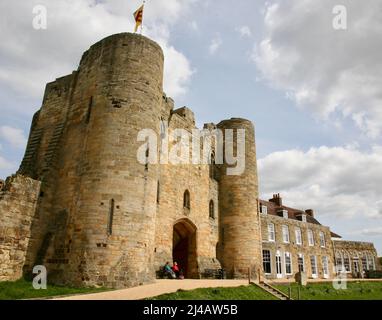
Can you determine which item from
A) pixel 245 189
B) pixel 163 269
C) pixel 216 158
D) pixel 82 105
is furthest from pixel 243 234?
pixel 82 105

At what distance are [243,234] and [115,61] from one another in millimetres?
12188

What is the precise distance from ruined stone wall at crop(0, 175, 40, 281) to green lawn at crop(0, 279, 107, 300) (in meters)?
0.59

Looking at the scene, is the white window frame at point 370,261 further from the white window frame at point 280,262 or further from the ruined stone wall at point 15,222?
the ruined stone wall at point 15,222

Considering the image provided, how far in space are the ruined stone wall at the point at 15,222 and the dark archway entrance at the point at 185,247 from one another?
7.64 metres

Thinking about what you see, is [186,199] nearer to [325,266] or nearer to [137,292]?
[137,292]

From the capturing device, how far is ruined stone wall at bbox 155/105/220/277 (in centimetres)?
1591

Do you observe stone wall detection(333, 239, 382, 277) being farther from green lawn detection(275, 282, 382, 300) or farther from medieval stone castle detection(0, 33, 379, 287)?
medieval stone castle detection(0, 33, 379, 287)

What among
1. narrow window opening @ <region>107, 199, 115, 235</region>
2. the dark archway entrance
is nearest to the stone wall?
the dark archway entrance

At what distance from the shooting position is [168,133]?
17.6 meters

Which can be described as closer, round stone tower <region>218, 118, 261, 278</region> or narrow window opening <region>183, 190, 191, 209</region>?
narrow window opening <region>183, 190, 191, 209</region>

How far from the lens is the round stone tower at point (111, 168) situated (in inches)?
440

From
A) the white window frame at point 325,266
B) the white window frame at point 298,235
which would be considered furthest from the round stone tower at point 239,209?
the white window frame at point 325,266

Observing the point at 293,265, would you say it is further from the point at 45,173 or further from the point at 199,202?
the point at 45,173

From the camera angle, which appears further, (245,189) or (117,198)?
(245,189)
